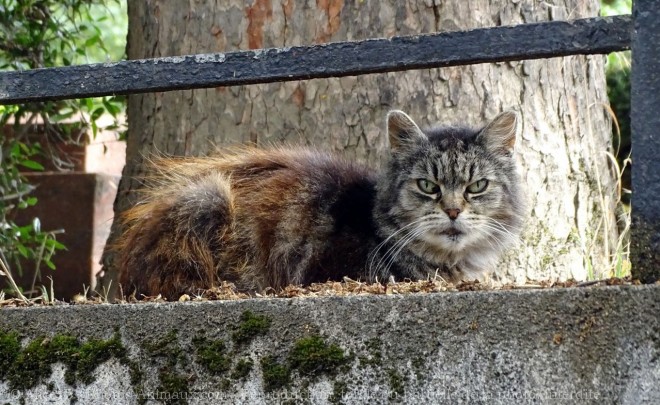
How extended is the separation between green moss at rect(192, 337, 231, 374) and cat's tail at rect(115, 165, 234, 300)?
1.78 meters

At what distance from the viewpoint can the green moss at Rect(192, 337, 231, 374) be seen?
211 centimetres

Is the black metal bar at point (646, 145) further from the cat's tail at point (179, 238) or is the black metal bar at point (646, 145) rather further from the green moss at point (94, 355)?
the cat's tail at point (179, 238)

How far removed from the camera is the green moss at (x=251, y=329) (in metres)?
2.11

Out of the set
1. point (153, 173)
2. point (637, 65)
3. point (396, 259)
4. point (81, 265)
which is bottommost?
point (81, 265)

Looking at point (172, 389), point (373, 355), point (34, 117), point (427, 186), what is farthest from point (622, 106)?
point (172, 389)

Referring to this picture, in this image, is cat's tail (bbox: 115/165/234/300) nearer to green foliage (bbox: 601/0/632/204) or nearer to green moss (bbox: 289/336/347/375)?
green moss (bbox: 289/336/347/375)

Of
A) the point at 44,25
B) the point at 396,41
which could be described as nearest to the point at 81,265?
the point at 44,25

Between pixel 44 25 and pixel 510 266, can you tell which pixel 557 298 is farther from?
pixel 44 25

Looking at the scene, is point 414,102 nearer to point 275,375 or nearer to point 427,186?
point 427,186

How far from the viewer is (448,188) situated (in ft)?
14.1

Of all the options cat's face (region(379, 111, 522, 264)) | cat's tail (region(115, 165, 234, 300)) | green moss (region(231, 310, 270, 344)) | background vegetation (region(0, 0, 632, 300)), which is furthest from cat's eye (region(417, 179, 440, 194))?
green moss (region(231, 310, 270, 344))

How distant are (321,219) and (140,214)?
81 centimetres

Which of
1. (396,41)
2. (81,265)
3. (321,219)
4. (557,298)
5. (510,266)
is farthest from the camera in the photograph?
(81,265)

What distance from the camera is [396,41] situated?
2.37 meters
